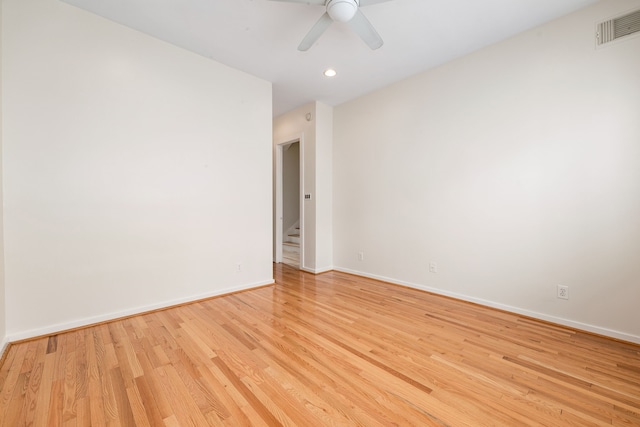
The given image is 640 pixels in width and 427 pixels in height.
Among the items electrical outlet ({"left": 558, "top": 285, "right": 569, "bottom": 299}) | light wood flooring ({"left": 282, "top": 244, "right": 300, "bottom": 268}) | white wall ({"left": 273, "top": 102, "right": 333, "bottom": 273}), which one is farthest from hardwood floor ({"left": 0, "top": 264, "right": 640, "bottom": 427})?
light wood flooring ({"left": 282, "top": 244, "right": 300, "bottom": 268})

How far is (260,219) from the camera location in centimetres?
362

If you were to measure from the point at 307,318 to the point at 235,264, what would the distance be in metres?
1.32

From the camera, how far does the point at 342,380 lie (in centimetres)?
163

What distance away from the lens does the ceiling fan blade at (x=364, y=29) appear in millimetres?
2045

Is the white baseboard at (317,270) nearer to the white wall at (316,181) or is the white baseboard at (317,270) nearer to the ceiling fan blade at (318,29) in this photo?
the white wall at (316,181)

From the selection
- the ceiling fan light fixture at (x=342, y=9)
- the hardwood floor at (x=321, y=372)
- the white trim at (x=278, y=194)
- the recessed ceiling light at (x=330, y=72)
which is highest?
the recessed ceiling light at (x=330, y=72)

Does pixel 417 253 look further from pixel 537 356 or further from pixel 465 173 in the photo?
pixel 537 356

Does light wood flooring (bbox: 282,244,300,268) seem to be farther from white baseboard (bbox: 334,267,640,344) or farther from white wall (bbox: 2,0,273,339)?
white baseboard (bbox: 334,267,640,344)

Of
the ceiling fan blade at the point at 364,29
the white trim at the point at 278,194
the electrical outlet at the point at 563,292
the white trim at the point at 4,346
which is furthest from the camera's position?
the white trim at the point at 278,194

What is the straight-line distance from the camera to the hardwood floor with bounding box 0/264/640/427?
4.47 ft

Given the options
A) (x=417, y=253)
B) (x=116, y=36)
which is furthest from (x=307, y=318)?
(x=116, y=36)

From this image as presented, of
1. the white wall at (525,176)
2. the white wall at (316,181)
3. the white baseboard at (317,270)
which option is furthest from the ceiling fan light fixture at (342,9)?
the white baseboard at (317,270)

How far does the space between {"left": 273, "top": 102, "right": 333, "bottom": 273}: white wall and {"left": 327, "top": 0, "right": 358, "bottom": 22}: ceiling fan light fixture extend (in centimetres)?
229

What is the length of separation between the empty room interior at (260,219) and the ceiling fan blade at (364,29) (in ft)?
0.06
